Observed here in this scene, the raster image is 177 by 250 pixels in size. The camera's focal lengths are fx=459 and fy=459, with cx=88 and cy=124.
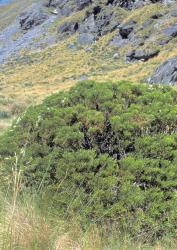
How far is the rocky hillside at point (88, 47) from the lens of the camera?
48.9 m

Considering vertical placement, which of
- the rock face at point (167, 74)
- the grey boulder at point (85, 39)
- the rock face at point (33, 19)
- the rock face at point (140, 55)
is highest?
the rock face at point (167, 74)

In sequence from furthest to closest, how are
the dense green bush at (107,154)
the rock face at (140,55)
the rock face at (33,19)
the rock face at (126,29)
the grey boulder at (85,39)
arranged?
the rock face at (33,19) < the grey boulder at (85,39) < the rock face at (126,29) < the rock face at (140,55) < the dense green bush at (107,154)

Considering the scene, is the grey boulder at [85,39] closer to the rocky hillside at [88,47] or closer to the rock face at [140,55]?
the rocky hillside at [88,47]

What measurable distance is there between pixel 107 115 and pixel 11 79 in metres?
62.2

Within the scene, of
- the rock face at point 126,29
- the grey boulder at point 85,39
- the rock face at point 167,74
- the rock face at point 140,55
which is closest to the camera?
the rock face at point 167,74

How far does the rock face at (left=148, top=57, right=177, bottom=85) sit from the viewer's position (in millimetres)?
30125

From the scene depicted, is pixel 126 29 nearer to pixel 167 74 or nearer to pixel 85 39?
→ pixel 85 39

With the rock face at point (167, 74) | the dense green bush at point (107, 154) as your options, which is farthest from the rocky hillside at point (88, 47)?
the dense green bush at point (107, 154)

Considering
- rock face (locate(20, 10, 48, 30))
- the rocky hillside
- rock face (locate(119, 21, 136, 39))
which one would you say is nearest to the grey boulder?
the rocky hillside

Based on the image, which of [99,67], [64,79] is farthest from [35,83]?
[99,67]

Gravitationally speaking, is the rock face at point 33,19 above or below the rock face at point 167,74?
below

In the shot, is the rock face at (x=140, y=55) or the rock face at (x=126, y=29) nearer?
the rock face at (x=140, y=55)

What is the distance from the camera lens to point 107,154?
579 centimetres

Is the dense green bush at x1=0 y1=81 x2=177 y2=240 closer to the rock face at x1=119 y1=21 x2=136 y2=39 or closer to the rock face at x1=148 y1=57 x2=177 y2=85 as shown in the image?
the rock face at x1=148 y1=57 x2=177 y2=85
